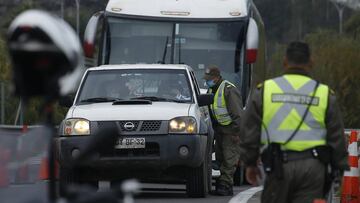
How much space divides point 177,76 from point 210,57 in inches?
242

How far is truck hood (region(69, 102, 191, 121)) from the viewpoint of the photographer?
52.1ft

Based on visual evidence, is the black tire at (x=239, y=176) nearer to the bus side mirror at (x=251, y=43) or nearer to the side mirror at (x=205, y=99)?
the bus side mirror at (x=251, y=43)

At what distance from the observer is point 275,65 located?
83000 millimetres

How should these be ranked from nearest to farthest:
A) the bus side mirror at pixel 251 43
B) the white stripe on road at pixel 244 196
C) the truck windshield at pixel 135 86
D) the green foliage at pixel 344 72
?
the white stripe on road at pixel 244 196 < the truck windshield at pixel 135 86 < the bus side mirror at pixel 251 43 < the green foliage at pixel 344 72

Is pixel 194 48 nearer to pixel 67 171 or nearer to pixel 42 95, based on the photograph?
pixel 67 171

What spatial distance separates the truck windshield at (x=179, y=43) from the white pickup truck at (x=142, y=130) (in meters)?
6.10

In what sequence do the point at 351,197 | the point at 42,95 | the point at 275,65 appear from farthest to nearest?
the point at 275,65 < the point at 351,197 < the point at 42,95

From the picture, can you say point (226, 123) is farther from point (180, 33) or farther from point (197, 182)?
point (180, 33)

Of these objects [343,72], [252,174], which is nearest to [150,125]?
[252,174]

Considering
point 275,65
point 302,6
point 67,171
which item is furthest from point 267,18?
point 67,171

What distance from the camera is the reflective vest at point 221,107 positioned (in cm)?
1750

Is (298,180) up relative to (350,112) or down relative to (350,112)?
up

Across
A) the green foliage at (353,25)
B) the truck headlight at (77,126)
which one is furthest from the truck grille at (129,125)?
the green foliage at (353,25)

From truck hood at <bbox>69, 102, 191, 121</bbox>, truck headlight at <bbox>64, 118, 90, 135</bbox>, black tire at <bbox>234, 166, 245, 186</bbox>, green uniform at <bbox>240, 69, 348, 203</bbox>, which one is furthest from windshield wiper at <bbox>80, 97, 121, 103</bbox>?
green uniform at <bbox>240, 69, 348, 203</bbox>
